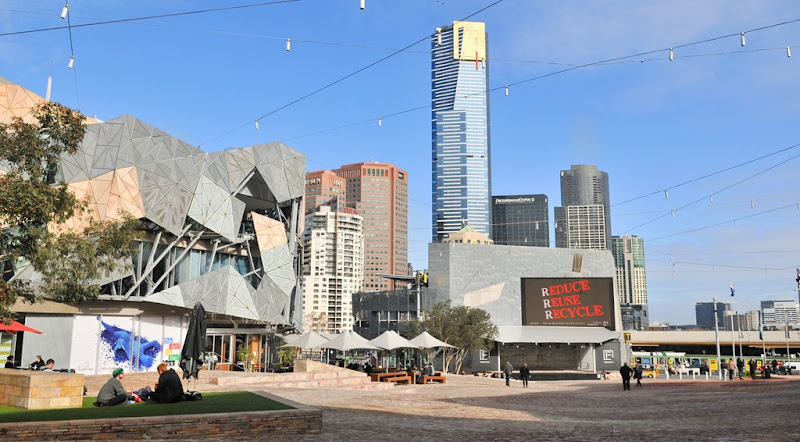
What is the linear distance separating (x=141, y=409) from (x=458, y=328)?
34.0m

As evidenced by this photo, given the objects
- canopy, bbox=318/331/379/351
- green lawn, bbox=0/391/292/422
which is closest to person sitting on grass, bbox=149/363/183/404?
green lawn, bbox=0/391/292/422

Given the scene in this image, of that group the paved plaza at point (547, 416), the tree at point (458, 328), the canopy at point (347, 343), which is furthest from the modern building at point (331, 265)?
the paved plaza at point (547, 416)

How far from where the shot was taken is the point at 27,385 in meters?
12.5

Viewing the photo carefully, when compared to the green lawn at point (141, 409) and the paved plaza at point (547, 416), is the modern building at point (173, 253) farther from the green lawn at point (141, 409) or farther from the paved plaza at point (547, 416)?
the green lawn at point (141, 409)

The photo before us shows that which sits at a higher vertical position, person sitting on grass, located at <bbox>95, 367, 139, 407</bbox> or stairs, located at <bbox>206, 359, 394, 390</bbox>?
person sitting on grass, located at <bbox>95, 367, 139, 407</bbox>

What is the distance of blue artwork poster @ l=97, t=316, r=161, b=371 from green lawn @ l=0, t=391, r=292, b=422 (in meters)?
19.7

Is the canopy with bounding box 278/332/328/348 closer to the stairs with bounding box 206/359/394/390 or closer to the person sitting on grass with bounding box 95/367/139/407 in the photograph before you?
the stairs with bounding box 206/359/394/390

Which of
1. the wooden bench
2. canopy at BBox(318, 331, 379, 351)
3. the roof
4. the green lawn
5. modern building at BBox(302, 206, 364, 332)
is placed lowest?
the wooden bench

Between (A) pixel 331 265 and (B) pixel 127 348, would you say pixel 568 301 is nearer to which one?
(B) pixel 127 348

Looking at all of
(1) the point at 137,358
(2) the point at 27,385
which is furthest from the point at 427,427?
(1) the point at 137,358

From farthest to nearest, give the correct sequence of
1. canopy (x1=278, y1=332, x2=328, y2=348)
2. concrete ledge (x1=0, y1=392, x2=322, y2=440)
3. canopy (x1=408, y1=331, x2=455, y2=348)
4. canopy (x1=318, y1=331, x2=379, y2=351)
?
canopy (x1=408, y1=331, x2=455, y2=348) → canopy (x1=278, y1=332, x2=328, y2=348) → canopy (x1=318, y1=331, x2=379, y2=351) → concrete ledge (x1=0, y1=392, x2=322, y2=440)

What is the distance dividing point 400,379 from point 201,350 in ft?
50.4

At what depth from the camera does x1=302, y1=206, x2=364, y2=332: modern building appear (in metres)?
192

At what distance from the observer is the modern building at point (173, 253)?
31547 millimetres
